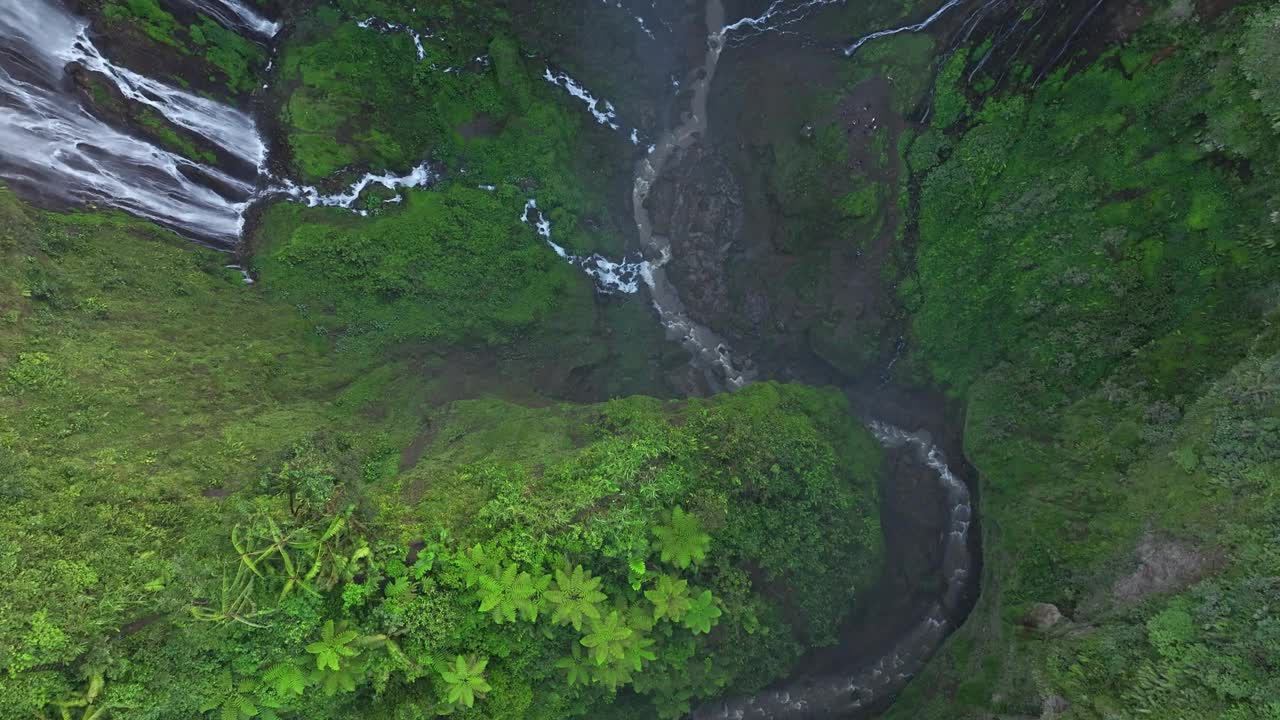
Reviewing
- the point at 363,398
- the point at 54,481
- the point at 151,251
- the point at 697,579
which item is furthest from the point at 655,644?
the point at 151,251

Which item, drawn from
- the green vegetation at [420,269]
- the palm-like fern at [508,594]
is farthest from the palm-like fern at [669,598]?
the green vegetation at [420,269]

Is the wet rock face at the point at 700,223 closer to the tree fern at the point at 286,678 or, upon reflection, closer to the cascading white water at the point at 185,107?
the cascading white water at the point at 185,107

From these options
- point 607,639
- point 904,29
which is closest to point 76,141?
point 607,639

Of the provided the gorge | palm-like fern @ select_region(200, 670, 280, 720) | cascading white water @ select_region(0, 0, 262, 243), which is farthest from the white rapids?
palm-like fern @ select_region(200, 670, 280, 720)

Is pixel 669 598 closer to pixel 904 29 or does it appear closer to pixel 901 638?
pixel 901 638

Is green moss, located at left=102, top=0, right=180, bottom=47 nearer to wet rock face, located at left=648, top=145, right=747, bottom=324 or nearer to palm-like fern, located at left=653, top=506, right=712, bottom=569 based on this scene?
wet rock face, located at left=648, top=145, right=747, bottom=324

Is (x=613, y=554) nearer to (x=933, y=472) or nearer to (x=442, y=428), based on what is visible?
(x=442, y=428)
